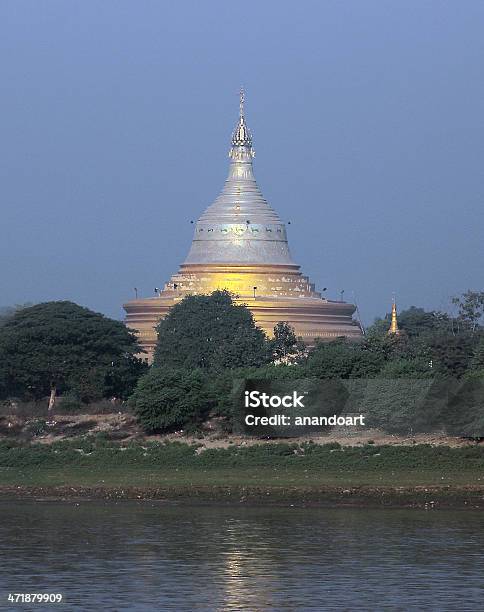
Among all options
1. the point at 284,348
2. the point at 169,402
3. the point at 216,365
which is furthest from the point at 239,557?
the point at 284,348

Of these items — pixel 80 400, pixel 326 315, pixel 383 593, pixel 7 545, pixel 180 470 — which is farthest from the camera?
pixel 326 315

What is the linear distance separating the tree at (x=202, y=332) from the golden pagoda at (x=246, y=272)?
12008 mm

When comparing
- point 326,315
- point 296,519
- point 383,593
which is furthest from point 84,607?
point 326,315

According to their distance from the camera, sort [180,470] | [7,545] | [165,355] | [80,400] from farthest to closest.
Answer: [165,355]
[80,400]
[180,470]
[7,545]

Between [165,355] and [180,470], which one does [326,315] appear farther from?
[180,470]

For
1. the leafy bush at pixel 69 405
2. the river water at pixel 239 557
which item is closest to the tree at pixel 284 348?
the leafy bush at pixel 69 405

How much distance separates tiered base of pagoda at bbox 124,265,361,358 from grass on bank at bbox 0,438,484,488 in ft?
148

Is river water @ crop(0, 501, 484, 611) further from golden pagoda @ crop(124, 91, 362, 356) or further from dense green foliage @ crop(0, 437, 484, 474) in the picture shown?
golden pagoda @ crop(124, 91, 362, 356)

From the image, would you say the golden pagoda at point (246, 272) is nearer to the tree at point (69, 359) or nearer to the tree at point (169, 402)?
the tree at point (69, 359)

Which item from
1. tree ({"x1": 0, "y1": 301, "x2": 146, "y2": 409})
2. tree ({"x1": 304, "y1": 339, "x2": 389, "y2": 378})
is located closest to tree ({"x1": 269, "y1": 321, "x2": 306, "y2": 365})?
tree ({"x1": 0, "y1": 301, "x2": 146, "y2": 409})

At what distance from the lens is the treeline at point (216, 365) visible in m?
51.1

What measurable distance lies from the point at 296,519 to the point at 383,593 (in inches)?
429

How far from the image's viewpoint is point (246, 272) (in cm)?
10162

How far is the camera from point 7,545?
33094 millimetres
